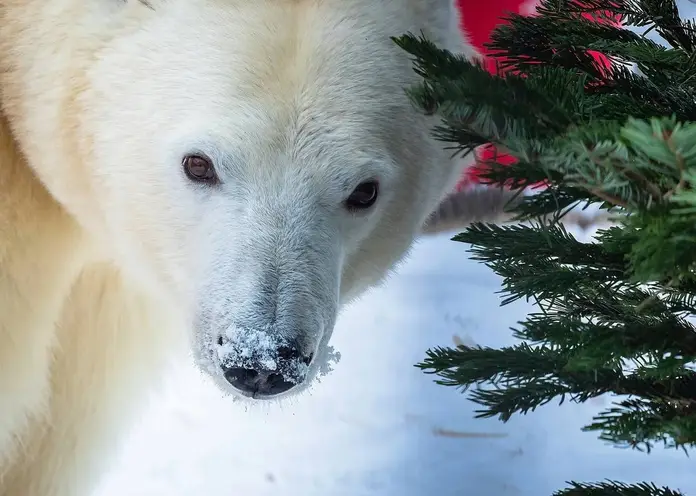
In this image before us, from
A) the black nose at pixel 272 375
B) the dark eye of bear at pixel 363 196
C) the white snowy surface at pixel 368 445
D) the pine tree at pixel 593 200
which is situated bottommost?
the white snowy surface at pixel 368 445

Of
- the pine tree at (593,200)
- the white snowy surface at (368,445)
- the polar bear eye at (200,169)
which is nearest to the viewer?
the pine tree at (593,200)

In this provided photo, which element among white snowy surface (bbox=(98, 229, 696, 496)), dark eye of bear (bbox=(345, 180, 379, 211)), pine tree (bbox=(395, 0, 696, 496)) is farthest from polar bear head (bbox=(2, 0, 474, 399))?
white snowy surface (bbox=(98, 229, 696, 496))

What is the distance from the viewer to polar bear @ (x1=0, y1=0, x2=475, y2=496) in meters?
1.13

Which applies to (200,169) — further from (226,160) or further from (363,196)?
(363,196)

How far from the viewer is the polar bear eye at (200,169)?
1.21 metres

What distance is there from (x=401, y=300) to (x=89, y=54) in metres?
1.89

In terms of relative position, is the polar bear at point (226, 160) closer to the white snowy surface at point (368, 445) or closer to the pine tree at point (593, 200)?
the pine tree at point (593, 200)

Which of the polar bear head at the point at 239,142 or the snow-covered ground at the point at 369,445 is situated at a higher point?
the polar bear head at the point at 239,142

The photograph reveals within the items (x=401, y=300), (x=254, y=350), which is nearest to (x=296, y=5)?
(x=254, y=350)

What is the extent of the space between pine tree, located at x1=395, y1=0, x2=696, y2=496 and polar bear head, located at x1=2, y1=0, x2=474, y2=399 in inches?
12.5

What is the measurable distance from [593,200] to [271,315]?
50 centimetres

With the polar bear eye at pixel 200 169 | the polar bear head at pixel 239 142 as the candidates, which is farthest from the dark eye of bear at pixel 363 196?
the polar bear eye at pixel 200 169

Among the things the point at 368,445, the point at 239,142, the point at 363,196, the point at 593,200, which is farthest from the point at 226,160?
the point at 368,445

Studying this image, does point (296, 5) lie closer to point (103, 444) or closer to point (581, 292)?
point (581, 292)
